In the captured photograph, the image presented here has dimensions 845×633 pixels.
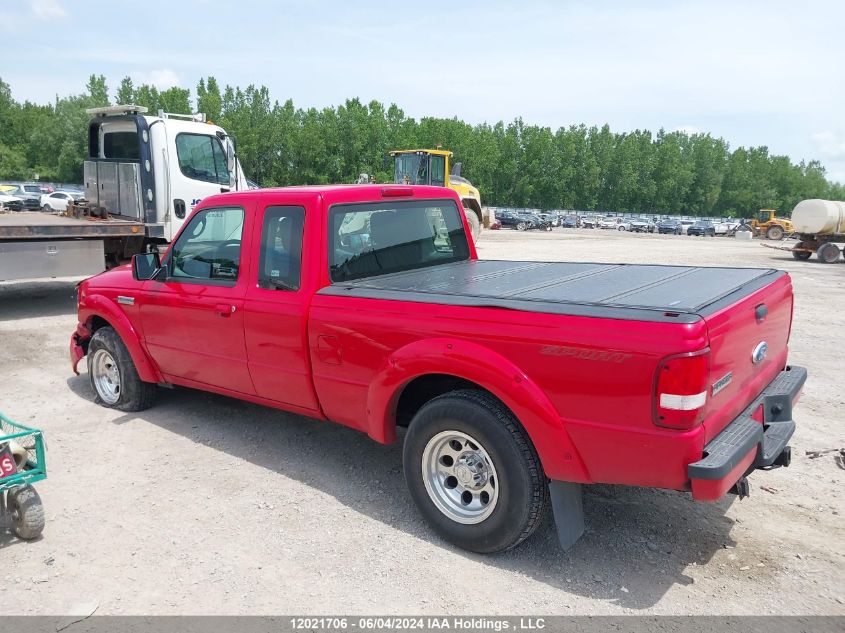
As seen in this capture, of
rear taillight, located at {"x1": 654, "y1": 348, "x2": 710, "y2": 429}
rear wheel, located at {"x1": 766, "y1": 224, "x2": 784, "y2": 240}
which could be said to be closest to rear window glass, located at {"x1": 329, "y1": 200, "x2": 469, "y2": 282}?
rear taillight, located at {"x1": 654, "y1": 348, "x2": 710, "y2": 429}

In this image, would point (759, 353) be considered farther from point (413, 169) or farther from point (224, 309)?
point (413, 169)

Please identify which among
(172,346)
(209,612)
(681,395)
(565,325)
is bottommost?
(209,612)

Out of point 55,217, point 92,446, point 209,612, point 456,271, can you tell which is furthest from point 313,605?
point 55,217

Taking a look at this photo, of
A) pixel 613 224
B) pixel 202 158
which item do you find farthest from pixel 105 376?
pixel 613 224

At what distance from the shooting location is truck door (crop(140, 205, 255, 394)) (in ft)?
15.1

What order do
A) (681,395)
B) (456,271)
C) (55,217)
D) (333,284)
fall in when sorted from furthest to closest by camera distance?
(55,217) → (456,271) → (333,284) → (681,395)

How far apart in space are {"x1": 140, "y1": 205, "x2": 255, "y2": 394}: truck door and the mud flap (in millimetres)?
2289

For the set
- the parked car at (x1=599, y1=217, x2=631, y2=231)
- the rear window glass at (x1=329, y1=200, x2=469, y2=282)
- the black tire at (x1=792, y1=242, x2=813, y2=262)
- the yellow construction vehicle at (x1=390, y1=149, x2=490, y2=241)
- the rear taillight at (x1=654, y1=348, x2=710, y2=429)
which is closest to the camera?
the rear taillight at (x1=654, y1=348, x2=710, y2=429)

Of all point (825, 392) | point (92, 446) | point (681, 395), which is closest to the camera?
point (681, 395)

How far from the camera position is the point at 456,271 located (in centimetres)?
474

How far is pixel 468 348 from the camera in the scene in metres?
3.35

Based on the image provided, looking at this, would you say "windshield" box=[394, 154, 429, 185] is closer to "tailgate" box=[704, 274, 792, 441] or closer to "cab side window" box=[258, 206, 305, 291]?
"cab side window" box=[258, 206, 305, 291]

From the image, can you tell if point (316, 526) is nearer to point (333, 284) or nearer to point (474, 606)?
point (474, 606)

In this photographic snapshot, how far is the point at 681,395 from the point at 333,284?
220 centimetres
